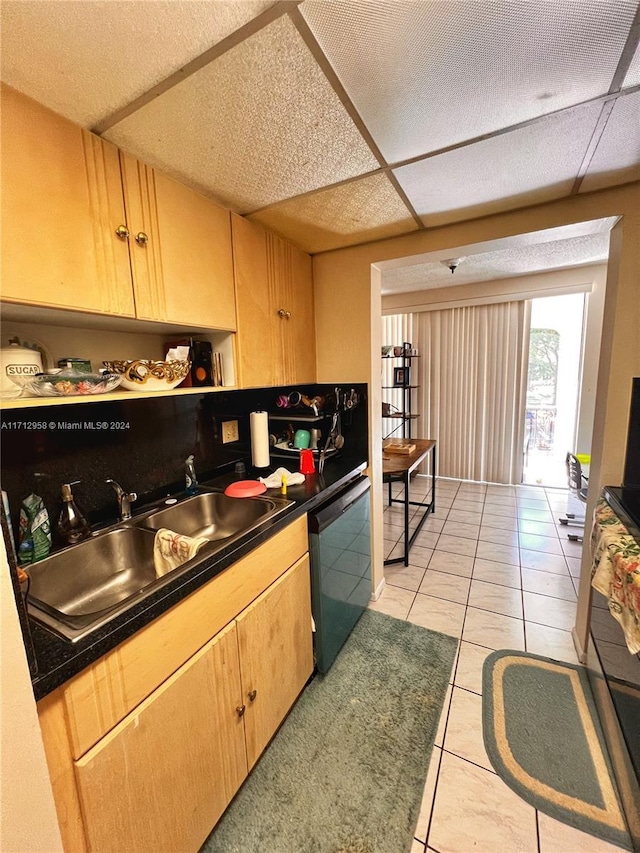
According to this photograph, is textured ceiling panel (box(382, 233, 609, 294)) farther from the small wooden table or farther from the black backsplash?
the black backsplash

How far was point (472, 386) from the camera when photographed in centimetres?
415

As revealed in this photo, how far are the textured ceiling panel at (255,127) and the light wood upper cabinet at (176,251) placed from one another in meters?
0.08

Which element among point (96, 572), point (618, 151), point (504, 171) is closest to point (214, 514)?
point (96, 572)

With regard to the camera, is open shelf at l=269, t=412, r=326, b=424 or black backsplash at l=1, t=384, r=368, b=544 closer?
black backsplash at l=1, t=384, r=368, b=544

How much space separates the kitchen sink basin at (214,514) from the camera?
4.82 ft

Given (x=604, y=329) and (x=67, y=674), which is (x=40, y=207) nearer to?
(x=67, y=674)

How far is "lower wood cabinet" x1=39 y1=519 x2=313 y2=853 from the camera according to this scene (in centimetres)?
71

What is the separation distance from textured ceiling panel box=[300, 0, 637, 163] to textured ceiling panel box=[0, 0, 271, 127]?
0.69 feet

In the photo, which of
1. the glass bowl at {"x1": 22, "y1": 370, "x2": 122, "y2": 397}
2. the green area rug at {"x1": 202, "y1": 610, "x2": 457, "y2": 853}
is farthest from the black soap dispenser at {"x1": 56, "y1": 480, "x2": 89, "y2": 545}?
the green area rug at {"x1": 202, "y1": 610, "x2": 457, "y2": 853}

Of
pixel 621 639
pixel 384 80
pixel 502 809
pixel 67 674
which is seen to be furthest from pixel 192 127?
pixel 502 809

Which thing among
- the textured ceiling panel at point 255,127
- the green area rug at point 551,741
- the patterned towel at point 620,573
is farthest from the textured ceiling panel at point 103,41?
the green area rug at point 551,741

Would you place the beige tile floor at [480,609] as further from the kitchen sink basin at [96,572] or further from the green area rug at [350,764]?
the kitchen sink basin at [96,572]

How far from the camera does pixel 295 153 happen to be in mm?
1127

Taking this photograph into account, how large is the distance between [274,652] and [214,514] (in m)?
0.63
